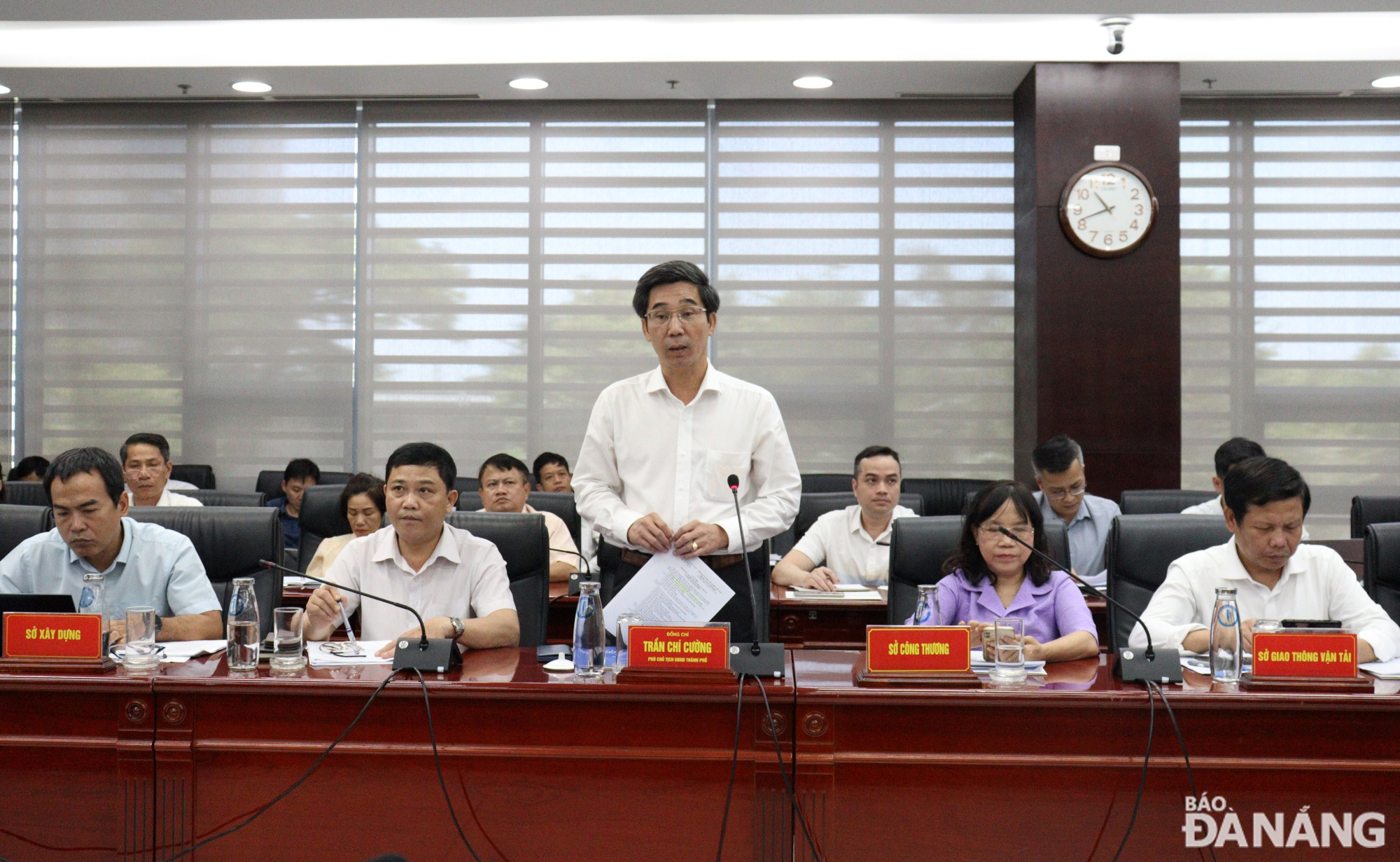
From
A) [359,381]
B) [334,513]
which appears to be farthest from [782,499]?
[359,381]

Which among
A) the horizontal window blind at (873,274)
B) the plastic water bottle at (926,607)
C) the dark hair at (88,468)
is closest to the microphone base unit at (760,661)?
the plastic water bottle at (926,607)

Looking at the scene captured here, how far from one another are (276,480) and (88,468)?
3.42 metres

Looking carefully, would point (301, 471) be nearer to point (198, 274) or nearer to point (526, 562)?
point (198, 274)

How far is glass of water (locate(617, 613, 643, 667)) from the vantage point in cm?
193

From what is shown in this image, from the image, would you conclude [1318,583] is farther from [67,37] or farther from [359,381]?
[67,37]

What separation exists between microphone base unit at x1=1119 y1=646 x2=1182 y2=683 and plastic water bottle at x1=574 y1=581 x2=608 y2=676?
90cm

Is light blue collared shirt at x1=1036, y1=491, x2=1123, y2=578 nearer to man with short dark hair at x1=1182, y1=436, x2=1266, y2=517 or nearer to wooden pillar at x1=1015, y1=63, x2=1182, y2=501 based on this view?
man with short dark hair at x1=1182, y1=436, x2=1266, y2=517

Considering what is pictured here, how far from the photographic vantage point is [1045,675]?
1.96 meters

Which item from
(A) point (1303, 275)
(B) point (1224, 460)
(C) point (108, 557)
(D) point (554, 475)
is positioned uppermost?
(A) point (1303, 275)

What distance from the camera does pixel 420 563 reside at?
2543 mm

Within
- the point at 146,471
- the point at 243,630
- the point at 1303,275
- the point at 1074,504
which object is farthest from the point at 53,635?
the point at 1303,275

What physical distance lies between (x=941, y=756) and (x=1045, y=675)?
30 centimetres

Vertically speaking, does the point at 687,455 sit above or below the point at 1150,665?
above

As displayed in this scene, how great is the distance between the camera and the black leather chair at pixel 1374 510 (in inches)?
161
